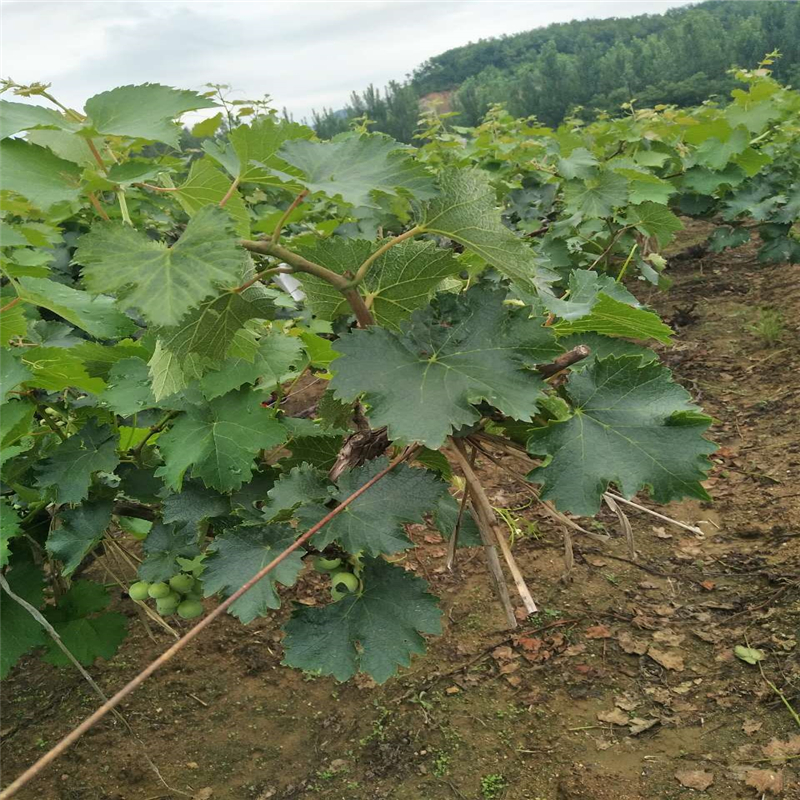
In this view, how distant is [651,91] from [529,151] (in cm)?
3027

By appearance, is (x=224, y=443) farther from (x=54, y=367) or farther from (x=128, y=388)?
(x=54, y=367)

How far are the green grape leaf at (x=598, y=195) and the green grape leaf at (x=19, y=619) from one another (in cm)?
265

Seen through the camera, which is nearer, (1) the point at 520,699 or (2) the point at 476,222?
(2) the point at 476,222

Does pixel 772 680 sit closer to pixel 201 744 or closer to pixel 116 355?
pixel 201 744

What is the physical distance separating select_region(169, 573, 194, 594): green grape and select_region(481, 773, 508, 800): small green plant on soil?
0.99 m

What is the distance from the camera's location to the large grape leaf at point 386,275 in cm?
86

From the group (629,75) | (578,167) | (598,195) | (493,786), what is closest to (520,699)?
(493,786)

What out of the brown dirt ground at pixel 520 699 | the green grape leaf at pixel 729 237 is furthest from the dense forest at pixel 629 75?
the brown dirt ground at pixel 520 699

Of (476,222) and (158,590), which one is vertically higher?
(476,222)

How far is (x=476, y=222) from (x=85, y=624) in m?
1.29

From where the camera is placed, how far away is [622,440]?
86cm

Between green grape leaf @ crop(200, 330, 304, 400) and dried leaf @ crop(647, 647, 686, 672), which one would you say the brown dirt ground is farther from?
green grape leaf @ crop(200, 330, 304, 400)

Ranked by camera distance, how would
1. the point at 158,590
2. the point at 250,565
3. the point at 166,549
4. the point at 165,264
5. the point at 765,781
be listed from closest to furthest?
1. the point at 165,264
2. the point at 250,565
3. the point at 166,549
4. the point at 158,590
5. the point at 765,781

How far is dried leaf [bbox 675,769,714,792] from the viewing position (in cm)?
172
